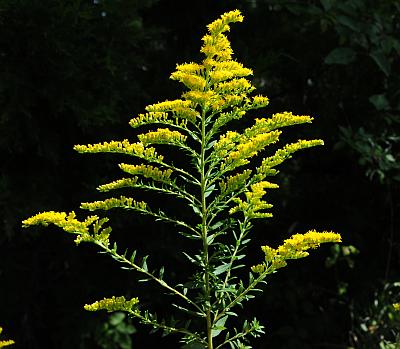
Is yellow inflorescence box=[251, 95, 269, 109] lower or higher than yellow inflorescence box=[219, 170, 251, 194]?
higher

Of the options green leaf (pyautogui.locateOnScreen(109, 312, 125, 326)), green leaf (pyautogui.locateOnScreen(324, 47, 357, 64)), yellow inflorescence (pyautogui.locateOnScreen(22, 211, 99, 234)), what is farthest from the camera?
green leaf (pyautogui.locateOnScreen(109, 312, 125, 326))

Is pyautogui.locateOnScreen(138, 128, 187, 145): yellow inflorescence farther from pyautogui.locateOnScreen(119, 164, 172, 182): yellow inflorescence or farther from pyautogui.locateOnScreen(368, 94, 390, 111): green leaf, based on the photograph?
pyautogui.locateOnScreen(368, 94, 390, 111): green leaf

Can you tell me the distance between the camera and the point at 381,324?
374 cm

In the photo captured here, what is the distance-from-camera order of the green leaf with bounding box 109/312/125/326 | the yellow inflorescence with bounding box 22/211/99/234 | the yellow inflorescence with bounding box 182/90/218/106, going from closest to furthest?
1. the yellow inflorescence with bounding box 22/211/99/234
2. the yellow inflorescence with bounding box 182/90/218/106
3. the green leaf with bounding box 109/312/125/326

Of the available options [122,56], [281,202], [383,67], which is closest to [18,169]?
[122,56]

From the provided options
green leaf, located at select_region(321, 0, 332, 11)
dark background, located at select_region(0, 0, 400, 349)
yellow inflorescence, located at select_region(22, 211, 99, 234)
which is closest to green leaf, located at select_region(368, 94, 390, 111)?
dark background, located at select_region(0, 0, 400, 349)

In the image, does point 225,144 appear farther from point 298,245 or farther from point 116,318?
point 116,318

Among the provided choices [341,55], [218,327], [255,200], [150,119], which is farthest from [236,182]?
[341,55]

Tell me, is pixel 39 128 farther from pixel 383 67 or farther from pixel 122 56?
pixel 383 67

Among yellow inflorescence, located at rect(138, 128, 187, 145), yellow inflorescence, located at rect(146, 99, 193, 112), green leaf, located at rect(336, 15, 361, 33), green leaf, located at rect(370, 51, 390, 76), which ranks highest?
green leaf, located at rect(336, 15, 361, 33)

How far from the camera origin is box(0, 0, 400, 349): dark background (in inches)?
130

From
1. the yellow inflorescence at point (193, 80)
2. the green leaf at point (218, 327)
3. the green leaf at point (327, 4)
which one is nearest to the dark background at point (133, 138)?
the green leaf at point (327, 4)

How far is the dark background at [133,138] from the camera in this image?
3305mm

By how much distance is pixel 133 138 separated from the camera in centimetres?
369
